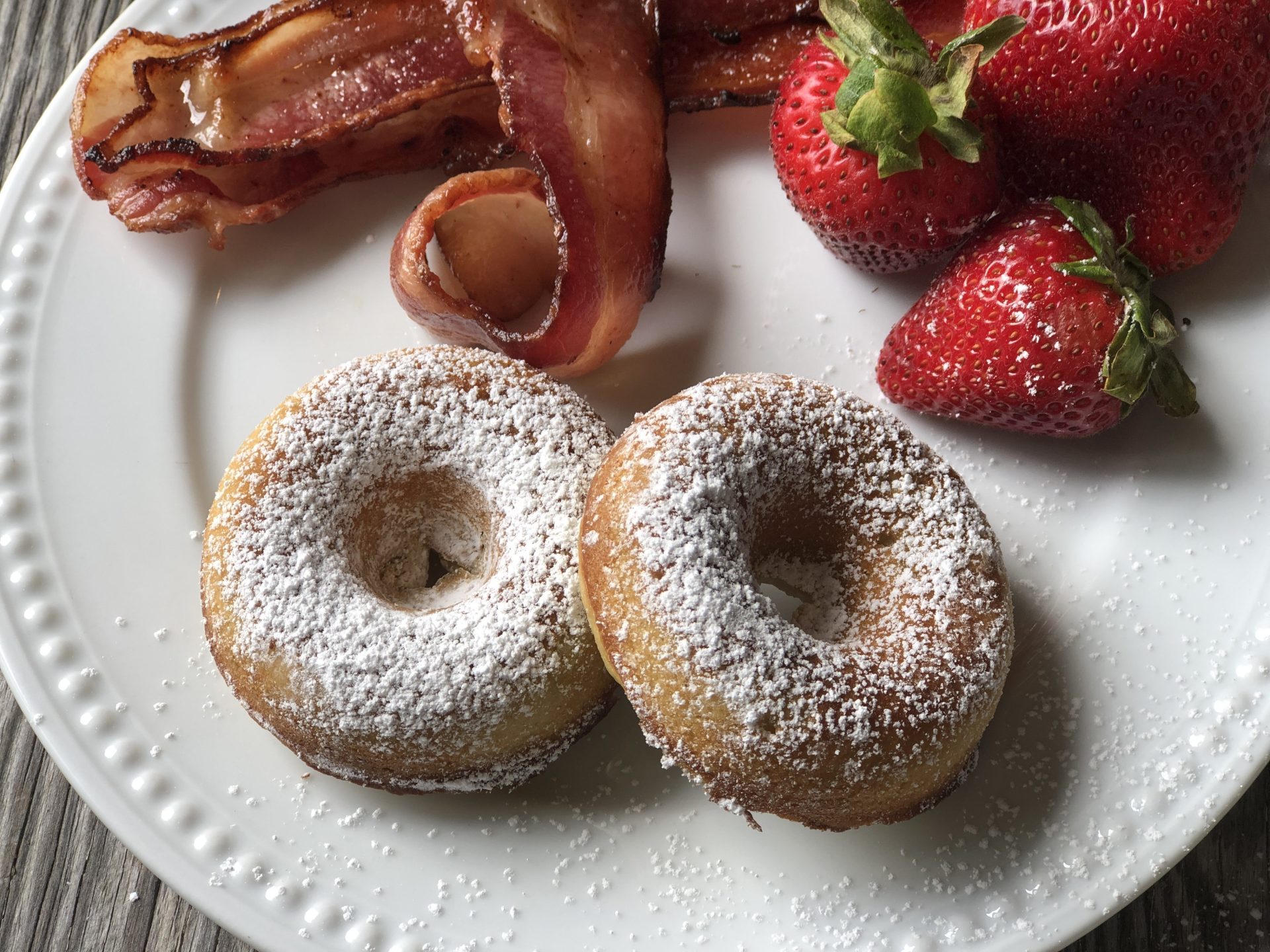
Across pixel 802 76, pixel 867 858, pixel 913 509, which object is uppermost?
pixel 802 76

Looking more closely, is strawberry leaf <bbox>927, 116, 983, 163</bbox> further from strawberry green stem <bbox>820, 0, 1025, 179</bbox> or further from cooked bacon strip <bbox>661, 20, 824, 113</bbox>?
cooked bacon strip <bbox>661, 20, 824, 113</bbox>

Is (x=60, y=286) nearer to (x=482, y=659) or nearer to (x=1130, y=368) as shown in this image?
(x=482, y=659)

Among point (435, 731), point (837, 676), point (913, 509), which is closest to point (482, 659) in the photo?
point (435, 731)

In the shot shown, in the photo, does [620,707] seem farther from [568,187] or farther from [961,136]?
[961,136]

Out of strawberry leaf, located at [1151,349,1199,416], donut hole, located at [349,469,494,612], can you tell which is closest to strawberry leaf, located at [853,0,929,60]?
strawberry leaf, located at [1151,349,1199,416]

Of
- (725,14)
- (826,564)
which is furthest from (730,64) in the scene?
(826,564)

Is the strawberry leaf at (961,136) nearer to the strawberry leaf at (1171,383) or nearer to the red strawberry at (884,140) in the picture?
the red strawberry at (884,140)

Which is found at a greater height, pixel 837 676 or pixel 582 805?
pixel 837 676

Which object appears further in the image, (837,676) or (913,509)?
(913,509)
